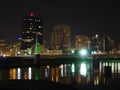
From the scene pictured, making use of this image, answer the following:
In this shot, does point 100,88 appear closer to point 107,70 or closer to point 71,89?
point 71,89

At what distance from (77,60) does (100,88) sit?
10702 cm

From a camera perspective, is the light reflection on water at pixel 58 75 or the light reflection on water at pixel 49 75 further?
the light reflection on water at pixel 49 75

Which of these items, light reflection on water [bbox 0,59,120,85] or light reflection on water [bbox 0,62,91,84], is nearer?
light reflection on water [bbox 0,59,120,85]

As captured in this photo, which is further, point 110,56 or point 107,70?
point 110,56

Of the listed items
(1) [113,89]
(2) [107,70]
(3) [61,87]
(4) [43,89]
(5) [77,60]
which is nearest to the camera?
(4) [43,89]

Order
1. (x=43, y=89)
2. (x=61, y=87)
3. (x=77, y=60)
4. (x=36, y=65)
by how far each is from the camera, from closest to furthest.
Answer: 1. (x=43, y=89)
2. (x=61, y=87)
3. (x=36, y=65)
4. (x=77, y=60)

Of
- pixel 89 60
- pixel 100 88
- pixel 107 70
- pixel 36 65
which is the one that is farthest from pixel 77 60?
pixel 100 88

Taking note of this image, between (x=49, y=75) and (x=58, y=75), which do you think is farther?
(x=58, y=75)

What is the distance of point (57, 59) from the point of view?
14700 cm

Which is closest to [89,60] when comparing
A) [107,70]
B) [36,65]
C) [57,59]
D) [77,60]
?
[77,60]

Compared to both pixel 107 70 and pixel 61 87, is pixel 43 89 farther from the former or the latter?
pixel 107 70

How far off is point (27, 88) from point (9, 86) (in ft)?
7.81

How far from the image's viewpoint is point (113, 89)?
4625 centimetres

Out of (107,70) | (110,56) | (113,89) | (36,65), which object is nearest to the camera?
(113,89)
